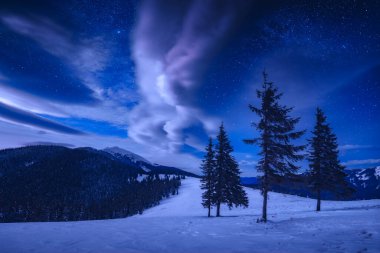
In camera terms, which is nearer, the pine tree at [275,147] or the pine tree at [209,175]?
the pine tree at [275,147]

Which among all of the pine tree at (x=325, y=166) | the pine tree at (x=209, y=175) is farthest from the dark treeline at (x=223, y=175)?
the pine tree at (x=325, y=166)

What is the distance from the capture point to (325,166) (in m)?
29.4

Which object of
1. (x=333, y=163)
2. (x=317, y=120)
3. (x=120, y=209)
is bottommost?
(x=120, y=209)

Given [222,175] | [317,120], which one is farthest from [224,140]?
[317,120]

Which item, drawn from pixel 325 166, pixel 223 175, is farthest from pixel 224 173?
pixel 325 166

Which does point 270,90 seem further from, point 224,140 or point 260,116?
point 224,140

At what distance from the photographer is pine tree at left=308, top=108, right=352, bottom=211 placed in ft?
95.0

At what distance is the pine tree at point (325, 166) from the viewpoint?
29.0 m

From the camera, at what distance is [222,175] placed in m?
32.0

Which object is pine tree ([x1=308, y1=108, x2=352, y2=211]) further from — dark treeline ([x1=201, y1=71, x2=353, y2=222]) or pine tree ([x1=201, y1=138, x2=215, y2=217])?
pine tree ([x1=201, y1=138, x2=215, y2=217])

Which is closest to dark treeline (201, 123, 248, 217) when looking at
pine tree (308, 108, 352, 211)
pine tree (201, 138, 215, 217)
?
pine tree (201, 138, 215, 217)

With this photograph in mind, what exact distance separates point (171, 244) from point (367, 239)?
8430 mm

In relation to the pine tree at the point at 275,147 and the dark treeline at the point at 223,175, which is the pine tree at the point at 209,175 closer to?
the dark treeline at the point at 223,175

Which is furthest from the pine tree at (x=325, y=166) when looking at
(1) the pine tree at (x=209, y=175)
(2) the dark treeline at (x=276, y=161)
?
(1) the pine tree at (x=209, y=175)
